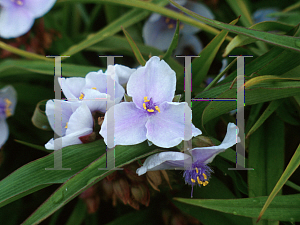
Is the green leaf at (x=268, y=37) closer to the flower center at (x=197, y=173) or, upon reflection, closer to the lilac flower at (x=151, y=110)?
the lilac flower at (x=151, y=110)

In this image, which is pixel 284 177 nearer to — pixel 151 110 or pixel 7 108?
pixel 151 110

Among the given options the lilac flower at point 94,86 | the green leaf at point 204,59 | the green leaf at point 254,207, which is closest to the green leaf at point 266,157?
the green leaf at point 254,207

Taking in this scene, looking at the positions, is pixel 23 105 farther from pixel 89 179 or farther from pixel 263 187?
pixel 263 187

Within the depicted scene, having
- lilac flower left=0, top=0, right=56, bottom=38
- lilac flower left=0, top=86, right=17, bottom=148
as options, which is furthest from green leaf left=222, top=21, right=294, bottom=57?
lilac flower left=0, top=86, right=17, bottom=148

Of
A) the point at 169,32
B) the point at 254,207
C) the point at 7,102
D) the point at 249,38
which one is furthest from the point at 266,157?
the point at 7,102

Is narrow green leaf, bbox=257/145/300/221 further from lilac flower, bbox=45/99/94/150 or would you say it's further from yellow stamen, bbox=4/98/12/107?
yellow stamen, bbox=4/98/12/107

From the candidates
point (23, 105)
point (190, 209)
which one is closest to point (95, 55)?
point (23, 105)
